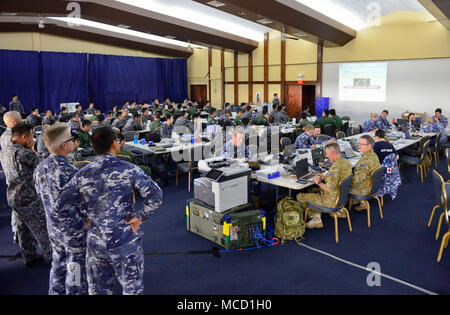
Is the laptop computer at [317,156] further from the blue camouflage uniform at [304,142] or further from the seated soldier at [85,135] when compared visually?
the seated soldier at [85,135]

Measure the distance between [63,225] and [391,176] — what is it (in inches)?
206

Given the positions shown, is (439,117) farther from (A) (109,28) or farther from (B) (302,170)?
(A) (109,28)

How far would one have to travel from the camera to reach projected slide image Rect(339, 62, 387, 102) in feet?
41.1

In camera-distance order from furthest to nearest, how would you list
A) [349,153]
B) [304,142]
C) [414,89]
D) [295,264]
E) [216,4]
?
[414,89]
[216,4]
[304,142]
[349,153]
[295,264]

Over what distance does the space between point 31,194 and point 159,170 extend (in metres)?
3.33

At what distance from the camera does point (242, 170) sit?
4234 millimetres

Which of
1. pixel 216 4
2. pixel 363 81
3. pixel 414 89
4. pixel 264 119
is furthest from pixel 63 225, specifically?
pixel 363 81

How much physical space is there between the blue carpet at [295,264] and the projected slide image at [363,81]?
28.0ft

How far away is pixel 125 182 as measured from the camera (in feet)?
7.66

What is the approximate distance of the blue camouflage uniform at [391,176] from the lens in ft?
18.9

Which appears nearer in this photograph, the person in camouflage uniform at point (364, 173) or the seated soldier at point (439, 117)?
the person in camouflage uniform at point (364, 173)

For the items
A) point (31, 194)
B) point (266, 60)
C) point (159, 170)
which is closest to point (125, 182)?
point (31, 194)

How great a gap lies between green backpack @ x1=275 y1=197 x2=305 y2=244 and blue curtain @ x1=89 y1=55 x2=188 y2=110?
14.1 meters

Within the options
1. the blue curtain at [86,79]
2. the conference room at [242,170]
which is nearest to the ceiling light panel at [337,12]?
the conference room at [242,170]
